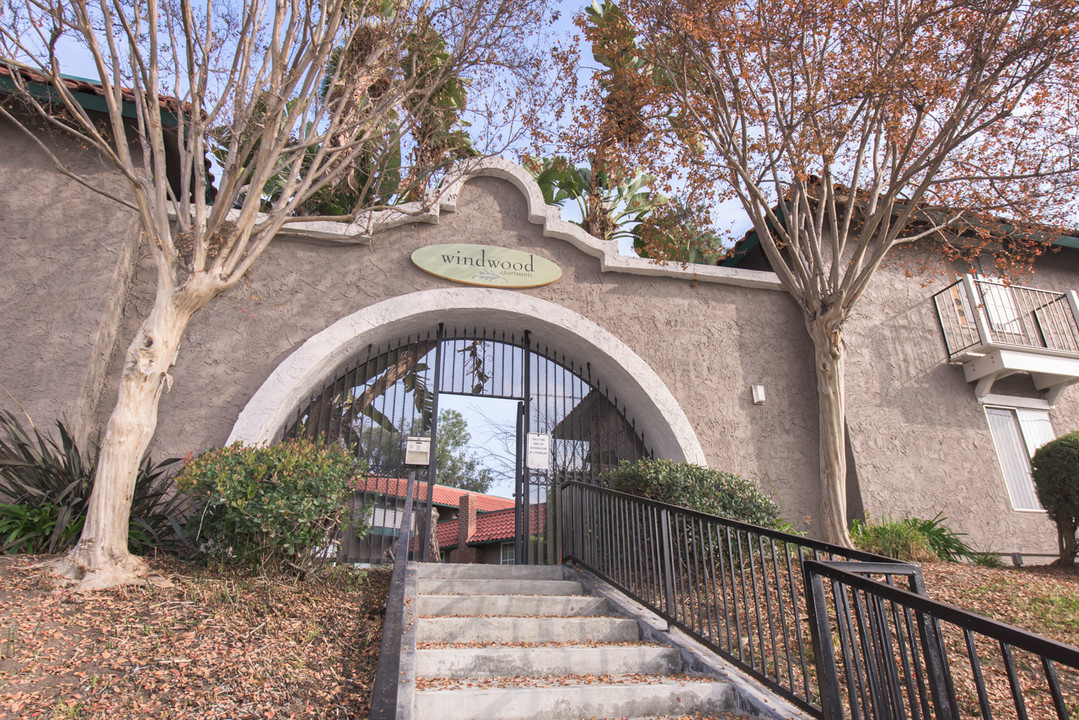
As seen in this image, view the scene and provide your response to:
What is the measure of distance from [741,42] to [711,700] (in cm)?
730

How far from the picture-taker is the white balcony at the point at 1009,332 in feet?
31.0

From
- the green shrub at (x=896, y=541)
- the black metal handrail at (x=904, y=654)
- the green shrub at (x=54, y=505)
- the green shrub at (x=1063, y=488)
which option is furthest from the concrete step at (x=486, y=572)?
the green shrub at (x=1063, y=488)

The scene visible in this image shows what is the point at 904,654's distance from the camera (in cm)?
265

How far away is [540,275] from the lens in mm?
8703

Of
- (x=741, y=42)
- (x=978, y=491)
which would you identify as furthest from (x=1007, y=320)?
(x=741, y=42)

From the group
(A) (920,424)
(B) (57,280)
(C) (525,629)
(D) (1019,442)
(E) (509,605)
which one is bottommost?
(C) (525,629)

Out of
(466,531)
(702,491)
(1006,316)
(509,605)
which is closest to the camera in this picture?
(509,605)

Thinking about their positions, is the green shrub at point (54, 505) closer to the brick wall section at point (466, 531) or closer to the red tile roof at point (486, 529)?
the red tile roof at point (486, 529)

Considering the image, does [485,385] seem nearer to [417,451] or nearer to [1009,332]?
[417,451]

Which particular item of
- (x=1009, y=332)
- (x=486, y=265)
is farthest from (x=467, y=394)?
(x=1009, y=332)

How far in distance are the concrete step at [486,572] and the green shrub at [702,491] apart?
119 cm

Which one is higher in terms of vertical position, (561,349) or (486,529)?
(561,349)

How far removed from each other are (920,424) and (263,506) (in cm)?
870

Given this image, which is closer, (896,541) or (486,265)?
(896,541)
